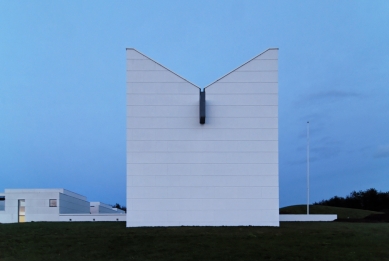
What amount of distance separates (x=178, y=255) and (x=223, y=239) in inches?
127

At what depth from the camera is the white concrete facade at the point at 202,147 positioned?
2055 cm

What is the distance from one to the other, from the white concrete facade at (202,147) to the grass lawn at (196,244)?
2.55 m

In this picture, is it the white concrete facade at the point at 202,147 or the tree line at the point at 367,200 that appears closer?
the white concrete facade at the point at 202,147

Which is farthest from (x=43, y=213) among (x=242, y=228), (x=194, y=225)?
(x=242, y=228)

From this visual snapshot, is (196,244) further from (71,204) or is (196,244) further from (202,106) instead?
(71,204)

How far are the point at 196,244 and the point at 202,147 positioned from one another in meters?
7.56

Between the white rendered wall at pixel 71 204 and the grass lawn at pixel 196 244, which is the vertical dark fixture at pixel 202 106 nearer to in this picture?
the grass lawn at pixel 196 244

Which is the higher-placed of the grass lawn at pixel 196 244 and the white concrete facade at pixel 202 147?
the white concrete facade at pixel 202 147

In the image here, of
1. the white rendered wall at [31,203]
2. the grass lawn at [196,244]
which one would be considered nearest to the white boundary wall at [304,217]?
the grass lawn at [196,244]

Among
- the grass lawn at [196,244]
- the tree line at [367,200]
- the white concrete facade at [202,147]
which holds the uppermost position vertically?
the white concrete facade at [202,147]

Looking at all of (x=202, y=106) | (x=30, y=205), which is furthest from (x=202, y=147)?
(x=30, y=205)

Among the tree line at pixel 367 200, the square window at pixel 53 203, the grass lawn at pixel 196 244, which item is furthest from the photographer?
the tree line at pixel 367 200

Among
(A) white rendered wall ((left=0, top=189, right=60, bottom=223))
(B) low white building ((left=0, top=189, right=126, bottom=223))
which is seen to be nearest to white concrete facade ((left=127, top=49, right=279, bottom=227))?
(B) low white building ((left=0, top=189, right=126, bottom=223))

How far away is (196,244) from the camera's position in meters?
14.4
